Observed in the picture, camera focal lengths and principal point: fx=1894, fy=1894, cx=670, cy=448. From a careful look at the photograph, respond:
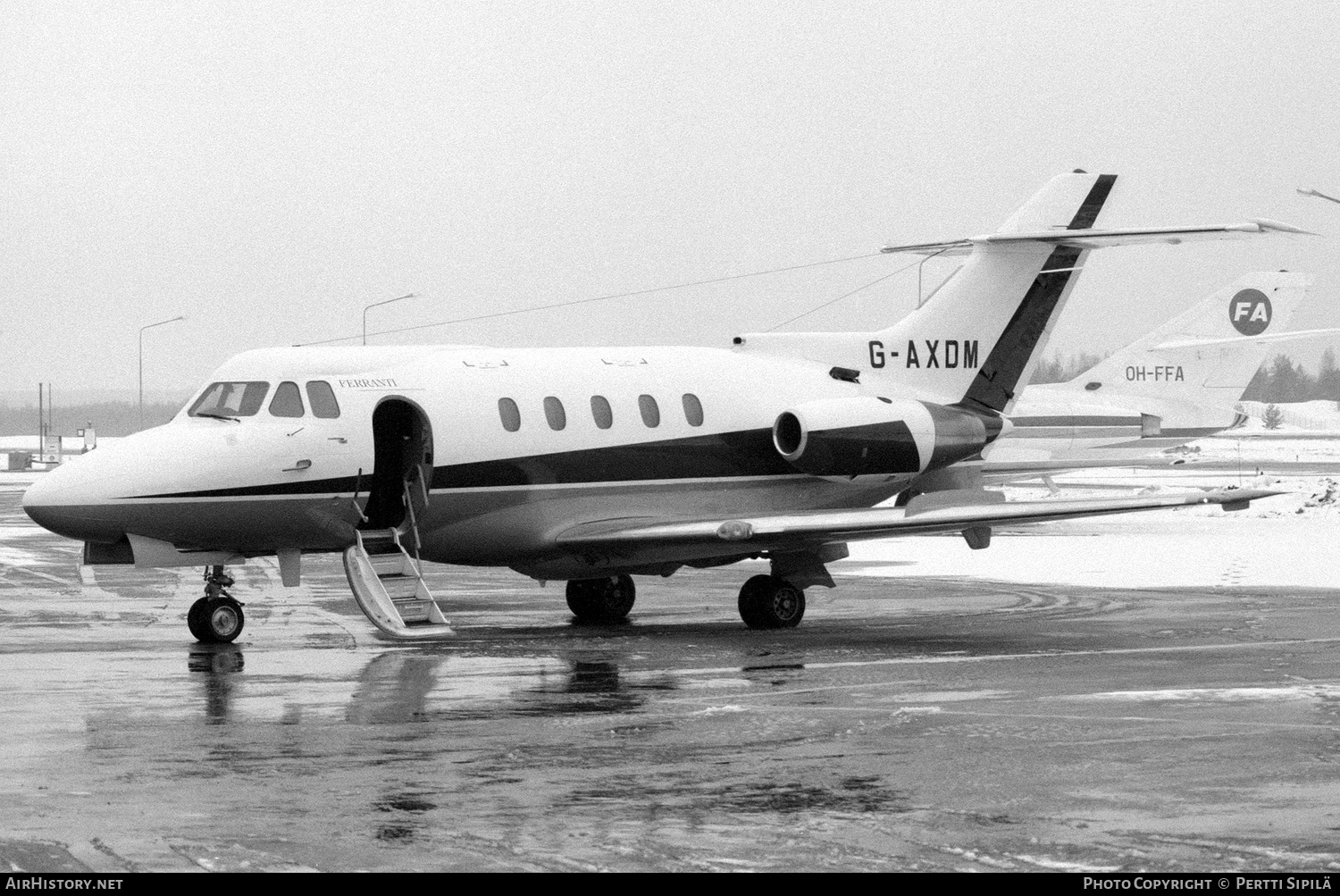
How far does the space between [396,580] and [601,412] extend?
2900mm

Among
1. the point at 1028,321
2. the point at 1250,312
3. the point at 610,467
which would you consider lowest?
the point at 610,467

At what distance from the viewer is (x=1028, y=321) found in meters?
23.1

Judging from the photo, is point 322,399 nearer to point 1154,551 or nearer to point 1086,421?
point 1154,551

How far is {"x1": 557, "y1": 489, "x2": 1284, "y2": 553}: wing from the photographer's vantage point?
18453 mm

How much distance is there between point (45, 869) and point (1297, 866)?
5.14 meters

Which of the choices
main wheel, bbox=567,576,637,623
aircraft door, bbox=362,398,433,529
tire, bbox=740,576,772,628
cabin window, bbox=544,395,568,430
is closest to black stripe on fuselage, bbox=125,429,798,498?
aircraft door, bbox=362,398,433,529

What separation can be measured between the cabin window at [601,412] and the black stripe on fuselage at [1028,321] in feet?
16.9

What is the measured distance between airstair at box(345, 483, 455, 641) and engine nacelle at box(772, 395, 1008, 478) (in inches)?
176

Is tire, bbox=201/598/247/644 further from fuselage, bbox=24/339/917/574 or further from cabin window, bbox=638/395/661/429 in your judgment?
cabin window, bbox=638/395/661/429

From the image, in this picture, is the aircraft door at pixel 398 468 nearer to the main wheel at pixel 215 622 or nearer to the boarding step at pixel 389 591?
the boarding step at pixel 389 591

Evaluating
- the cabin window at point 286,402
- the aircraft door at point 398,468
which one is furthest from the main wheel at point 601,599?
the cabin window at point 286,402

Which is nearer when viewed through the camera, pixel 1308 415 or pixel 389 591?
pixel 389 591

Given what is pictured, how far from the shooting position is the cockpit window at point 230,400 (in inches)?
715

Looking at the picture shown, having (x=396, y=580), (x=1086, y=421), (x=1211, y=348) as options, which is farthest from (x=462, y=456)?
(x=1211, y=348)
